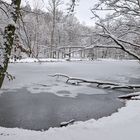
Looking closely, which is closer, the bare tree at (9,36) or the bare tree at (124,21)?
the bare tree at (9,36)

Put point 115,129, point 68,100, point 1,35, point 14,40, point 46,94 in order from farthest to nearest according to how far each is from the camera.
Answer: point 46,94 → point 68,100 → point 115,129 → point 14,40 → point 1,35

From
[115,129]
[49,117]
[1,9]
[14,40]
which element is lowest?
[49,117]

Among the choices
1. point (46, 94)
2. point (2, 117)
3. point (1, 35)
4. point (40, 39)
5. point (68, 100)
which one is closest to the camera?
point (1, 35)

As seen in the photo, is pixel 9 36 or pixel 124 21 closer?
pixel 9 36

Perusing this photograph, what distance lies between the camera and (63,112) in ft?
40.3

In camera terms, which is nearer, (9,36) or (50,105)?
(9,36)

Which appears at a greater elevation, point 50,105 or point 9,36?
point 9,36

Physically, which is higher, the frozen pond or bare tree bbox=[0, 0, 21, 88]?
bare tree bbox=[0, 0, 21, 88]

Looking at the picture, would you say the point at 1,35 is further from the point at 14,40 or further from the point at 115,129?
the point at 115,129

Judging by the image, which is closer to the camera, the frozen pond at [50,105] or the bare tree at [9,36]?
the bare tree at [9,36]

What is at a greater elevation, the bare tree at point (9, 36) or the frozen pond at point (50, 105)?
the bare tree at point (9, 36)

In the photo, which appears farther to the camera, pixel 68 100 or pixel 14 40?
pixel 68 100

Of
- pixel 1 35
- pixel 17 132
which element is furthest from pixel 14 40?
pixel 17 132

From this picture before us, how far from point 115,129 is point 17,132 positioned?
9.76ft
